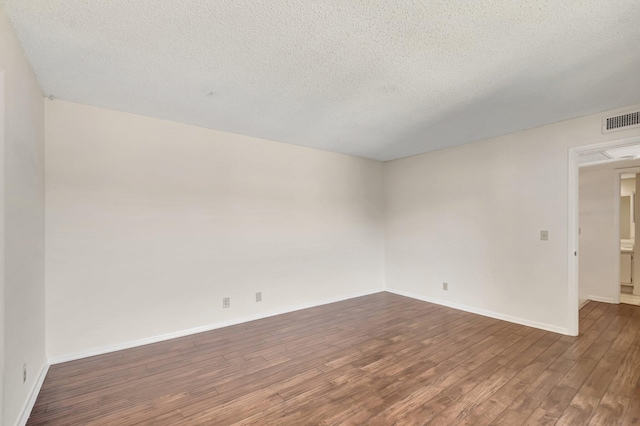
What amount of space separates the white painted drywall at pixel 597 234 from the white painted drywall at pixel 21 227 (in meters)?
6.86

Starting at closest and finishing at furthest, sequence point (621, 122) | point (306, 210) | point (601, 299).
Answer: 1. point (621, 122)
2. point (306, 210)
3. point (601, 299)

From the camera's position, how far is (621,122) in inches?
116

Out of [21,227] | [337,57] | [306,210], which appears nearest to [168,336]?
[21,227]

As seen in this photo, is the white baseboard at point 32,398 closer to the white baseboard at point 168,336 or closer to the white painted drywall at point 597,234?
the white baseboard at point 168,336

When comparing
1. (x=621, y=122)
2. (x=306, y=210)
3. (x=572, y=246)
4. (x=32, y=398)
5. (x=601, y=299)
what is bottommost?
(x=601, y=299)

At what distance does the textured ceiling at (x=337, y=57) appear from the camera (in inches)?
62.6

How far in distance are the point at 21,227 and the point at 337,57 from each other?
2413 millimetres

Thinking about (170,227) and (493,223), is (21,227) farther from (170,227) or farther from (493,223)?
(493,223)

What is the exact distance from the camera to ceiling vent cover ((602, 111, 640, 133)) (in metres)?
2.87

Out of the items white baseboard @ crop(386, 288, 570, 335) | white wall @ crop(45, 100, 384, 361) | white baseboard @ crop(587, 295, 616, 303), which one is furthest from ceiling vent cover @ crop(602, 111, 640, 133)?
white wall @ crop(45, 100, 384, 361)

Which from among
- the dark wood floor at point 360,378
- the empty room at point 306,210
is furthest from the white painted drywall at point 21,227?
the dark wood floor at point 360,378

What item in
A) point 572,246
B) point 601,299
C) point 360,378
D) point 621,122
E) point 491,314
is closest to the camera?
point 360,378

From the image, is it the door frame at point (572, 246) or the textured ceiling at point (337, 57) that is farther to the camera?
the door frame at point (572, 246)

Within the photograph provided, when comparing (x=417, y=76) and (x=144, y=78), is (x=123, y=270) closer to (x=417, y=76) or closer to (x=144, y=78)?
(x=144, y=78)
